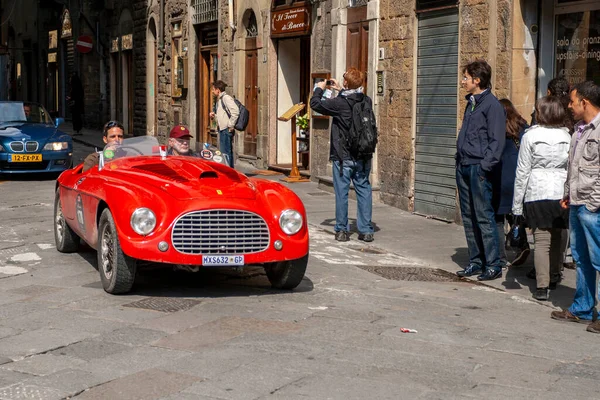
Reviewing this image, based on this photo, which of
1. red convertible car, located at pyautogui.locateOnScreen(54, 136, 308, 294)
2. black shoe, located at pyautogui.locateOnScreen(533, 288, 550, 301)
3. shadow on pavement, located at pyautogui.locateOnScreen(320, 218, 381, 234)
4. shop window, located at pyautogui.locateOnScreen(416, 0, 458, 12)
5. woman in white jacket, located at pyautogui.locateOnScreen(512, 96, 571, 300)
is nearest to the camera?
red convertible car, located at pyautogui.locateOnScreen(54, 136, 308, 294)

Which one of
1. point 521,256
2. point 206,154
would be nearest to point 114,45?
point 206,154

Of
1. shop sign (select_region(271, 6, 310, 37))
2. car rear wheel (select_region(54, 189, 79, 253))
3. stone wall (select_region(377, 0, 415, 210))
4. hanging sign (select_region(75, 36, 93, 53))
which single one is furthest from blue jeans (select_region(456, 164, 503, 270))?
hanging sign (select_region(75, 36, 93, 53))

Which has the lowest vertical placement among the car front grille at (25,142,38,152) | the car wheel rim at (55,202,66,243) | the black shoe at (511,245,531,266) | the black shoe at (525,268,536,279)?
the black shoe at (525,268,536,279)

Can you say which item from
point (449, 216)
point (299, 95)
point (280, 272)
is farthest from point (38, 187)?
point (280, 272)

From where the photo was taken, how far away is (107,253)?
829 cm

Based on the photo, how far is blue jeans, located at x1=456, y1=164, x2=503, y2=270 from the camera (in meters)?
9.26

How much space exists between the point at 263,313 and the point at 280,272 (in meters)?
0.95

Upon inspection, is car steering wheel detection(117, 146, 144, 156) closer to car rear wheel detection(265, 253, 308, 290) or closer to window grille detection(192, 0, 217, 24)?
car rear wheel detection(265, 253, 308, 290)

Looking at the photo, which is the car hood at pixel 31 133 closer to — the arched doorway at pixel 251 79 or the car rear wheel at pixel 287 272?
the arched doorway at pixel 251 79

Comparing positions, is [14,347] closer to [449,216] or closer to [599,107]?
[599,107]

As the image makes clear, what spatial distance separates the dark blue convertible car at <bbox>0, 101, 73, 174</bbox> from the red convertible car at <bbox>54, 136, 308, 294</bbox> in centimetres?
954

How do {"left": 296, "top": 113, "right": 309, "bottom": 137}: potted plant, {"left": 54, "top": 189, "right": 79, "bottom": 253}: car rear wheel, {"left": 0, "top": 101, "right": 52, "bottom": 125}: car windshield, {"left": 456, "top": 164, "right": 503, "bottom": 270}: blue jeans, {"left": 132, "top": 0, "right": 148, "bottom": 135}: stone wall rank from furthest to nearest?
{"left": 132, "top": 0, "right": 148, "bottom": 135}: stone wall, {"left": 0, "top": 101, "right": 52, "bottom": 125}: car windshield, {"left": 296, "top": 113, "right": 309, "bottom": 137}: potted plant, {"left": 54, "top": 189, "right": 79, "bottom": 253}: car rear wheel, {"left": 456, "top": 164, "right": 503, "bottom": 270}: blue jeans

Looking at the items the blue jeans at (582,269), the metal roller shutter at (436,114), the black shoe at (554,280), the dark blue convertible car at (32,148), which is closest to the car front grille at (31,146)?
the dark blue convertible car at (32,148)

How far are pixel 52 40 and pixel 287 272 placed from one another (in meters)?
35.3
